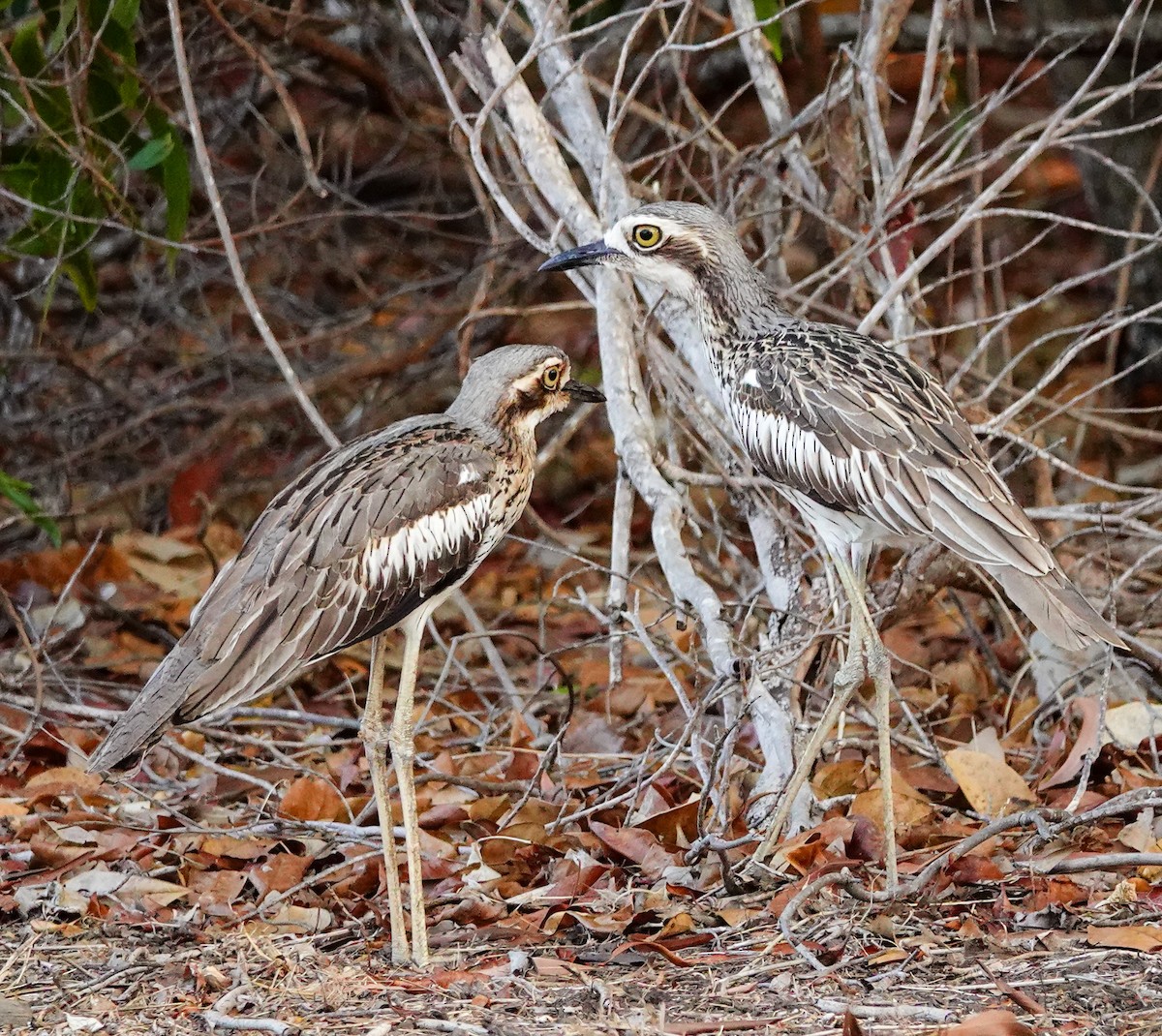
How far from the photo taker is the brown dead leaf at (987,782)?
4145 mm

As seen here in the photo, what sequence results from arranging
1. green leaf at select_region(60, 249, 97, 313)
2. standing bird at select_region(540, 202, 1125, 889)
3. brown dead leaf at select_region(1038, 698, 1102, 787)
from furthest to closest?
1. green leaf at select_region(60, 249, 97, 313)
2. brown dead leaf at select_region(1038, 698, 1102, 787)
3. standing bird at select_region(540, 202, 1125, 889)

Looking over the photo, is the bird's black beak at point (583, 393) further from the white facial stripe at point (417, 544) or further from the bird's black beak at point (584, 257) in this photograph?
the white facial stripe at point (417, 544)

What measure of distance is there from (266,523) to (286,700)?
71.9 inches

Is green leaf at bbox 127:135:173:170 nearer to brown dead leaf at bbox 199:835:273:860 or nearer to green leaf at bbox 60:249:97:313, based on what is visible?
green leaf at bbox 60:249:97:313

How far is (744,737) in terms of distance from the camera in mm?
4793

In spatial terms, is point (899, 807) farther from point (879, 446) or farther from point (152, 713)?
point (152, 713)

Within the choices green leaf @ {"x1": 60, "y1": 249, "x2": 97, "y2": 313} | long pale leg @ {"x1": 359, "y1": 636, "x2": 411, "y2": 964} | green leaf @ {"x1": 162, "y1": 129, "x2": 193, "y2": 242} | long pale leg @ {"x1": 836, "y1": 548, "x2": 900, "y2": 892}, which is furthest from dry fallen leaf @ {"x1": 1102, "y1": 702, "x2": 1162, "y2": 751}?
green leaf @ {"x1": 60, "y1": 249, "x2": 97, "y2": 313}

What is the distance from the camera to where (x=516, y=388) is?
13.6 feet

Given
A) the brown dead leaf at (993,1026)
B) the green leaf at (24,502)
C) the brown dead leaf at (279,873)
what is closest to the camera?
the brown dead leaf at (993,1026)

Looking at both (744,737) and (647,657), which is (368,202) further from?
(744,737)

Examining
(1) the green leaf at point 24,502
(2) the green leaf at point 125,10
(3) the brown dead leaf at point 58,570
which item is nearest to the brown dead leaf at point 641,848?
(1) the green leaf at point 24,502

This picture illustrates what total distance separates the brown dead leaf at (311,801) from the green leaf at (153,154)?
1.76 meters

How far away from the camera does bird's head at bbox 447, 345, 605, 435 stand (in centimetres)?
413

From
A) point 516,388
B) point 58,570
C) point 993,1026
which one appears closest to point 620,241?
point 516,388
